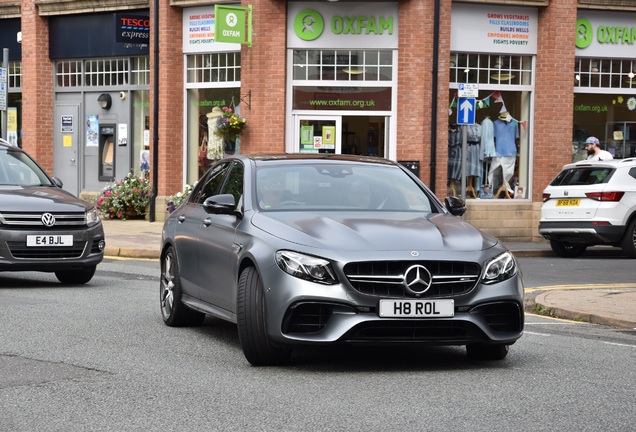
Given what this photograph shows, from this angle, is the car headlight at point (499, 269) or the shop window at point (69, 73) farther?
the shop window at point (69, 73)

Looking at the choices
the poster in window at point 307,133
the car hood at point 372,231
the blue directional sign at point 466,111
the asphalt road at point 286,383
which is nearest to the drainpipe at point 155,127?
the poster in window at point 307,133

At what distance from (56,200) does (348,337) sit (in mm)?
7011

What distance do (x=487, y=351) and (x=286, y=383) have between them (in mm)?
1682

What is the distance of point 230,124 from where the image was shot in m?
24.2

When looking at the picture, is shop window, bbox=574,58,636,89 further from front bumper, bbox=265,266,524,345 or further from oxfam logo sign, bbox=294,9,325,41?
front bumper, bbox=265,266,524,345

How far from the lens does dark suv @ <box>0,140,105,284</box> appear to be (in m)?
13.5

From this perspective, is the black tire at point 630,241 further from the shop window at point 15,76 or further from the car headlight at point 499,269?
the shop window at point 15,76

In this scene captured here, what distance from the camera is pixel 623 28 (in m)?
25.5

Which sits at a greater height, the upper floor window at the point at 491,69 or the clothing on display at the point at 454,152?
the upper floor window at the point at 491,69

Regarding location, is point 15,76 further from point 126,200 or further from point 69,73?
point 126,200

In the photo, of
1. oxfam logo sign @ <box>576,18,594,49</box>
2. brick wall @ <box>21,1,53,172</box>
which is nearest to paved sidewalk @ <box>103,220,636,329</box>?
brick wall @ <box>21,1,53,172</box>

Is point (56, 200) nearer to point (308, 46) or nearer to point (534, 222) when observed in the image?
point (308, 46)

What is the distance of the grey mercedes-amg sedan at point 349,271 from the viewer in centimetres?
775

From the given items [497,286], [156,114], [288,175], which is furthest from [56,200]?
[156,114]
